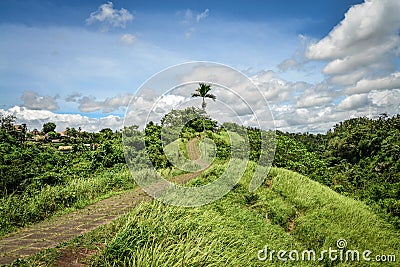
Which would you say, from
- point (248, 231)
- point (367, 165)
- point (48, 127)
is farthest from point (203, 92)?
point (48, 127)

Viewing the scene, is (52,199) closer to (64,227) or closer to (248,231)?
(64,227)

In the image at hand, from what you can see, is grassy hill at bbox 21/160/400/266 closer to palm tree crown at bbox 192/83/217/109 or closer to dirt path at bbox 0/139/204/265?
dirt path at bbox 0/139/204/265

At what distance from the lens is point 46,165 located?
1072 cm

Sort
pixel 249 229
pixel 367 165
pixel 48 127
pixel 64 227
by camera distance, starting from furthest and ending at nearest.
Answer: pixel 48 127
pixel 367 165
pixel 249 229
pixel 64 227

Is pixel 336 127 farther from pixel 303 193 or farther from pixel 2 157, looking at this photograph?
pixel 2 157

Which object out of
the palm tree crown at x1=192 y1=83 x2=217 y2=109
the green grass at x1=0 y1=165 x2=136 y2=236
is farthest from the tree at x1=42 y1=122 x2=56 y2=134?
the palm tree crown at x1=192 y1=83 x2=217 y2=109

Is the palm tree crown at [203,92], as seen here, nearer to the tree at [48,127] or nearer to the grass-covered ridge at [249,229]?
the grass-covered ridge at [249,229]

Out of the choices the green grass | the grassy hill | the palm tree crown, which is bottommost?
the grassy hill

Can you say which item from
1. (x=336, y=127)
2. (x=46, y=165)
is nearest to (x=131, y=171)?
(x=46, y=165)

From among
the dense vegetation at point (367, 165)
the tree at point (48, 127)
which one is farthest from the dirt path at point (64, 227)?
the tree at point (48, 127)

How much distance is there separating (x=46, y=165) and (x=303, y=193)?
8.25m

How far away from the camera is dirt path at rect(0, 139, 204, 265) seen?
4266mm

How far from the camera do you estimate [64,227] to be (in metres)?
5.32

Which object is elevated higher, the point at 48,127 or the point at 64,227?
the point at 48,127
